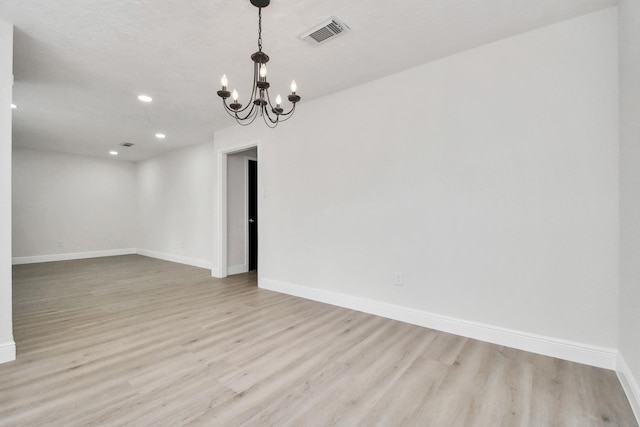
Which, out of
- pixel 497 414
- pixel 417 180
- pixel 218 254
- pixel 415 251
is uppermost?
pixel 417 180

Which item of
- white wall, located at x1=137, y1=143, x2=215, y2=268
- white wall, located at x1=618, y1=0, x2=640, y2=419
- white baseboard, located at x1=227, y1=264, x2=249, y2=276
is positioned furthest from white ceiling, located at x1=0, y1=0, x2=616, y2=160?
white baseboard, located at x1=227, y1=264, x2=249, y2=276

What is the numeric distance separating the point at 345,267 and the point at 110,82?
3.44 meters

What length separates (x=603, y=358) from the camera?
212 cm

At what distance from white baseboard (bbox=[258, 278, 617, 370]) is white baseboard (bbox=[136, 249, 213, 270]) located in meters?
3.12

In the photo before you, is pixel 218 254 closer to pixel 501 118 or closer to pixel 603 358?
pixel 501 118

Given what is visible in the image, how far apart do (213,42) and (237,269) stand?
3.93m

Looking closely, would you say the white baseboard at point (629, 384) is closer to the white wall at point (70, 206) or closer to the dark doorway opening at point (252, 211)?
the dark doorway opening at point (252, 211)

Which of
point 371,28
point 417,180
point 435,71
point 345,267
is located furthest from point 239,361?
point 435,71

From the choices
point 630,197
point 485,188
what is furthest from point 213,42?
point 630,197

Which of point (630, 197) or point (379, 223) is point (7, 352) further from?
point (630, 197)

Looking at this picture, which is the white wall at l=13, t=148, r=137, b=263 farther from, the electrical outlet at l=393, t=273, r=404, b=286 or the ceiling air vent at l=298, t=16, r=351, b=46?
the electrical outlet at l=393, t=273, r=404, b=286

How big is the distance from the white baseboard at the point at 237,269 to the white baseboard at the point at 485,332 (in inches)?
83.8

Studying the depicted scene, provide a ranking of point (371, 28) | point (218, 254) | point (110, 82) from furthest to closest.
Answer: point (218, 254)
point (110, 82)
point (371, 28)

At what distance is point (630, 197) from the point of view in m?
1.84
